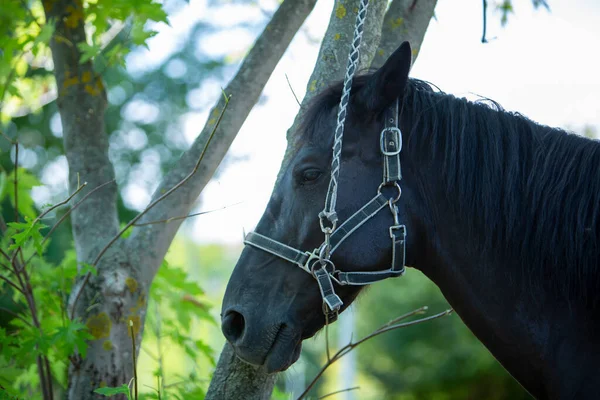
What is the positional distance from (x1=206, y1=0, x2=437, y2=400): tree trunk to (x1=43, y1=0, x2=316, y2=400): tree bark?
368 millimetres

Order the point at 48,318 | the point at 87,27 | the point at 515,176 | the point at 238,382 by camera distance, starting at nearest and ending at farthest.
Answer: the point at 515,176, the point at 238,382, the point at 48,318, the point at 87,27

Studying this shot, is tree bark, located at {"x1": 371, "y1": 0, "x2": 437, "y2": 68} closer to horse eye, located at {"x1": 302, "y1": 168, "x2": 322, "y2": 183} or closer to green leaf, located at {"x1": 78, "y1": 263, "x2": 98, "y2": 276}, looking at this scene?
horse eye, located at {"x1": 302, "y1": 168, "x2": 322, "y2": 183}

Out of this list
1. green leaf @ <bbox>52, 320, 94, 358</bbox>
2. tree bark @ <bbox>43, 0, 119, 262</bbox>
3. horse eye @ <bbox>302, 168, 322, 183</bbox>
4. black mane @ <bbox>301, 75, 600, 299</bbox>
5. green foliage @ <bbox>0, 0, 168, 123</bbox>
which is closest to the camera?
black mane @ <bbox>301, 75, 600, 299</bbox>

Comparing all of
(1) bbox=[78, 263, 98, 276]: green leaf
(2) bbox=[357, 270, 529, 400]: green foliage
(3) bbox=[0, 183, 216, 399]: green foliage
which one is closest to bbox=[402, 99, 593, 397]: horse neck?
(3) bbox=[0, 183, 216, 399]: green foliage

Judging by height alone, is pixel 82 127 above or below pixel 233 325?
above

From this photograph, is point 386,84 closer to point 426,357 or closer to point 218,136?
point 218,136

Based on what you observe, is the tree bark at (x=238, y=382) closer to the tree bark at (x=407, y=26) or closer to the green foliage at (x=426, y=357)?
the tree bark at (x=407, y=26)

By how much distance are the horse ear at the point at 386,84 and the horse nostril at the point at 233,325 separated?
1.06 meters

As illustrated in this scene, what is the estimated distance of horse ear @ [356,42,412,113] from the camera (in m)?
2.34

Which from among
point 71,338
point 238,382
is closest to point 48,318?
point 71,338

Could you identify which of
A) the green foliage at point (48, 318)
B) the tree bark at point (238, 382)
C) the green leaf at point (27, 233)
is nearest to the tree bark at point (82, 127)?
the green foliage at point (48, 318)

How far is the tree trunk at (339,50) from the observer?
264 centimetres

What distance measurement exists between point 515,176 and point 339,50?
3.90ft

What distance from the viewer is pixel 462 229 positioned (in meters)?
2.33
